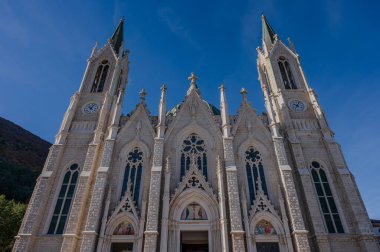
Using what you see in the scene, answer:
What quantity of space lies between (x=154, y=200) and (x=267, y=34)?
26969 millimetres

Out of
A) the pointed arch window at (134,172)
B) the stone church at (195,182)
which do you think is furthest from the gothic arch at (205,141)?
the pointed arch window at (134,172)

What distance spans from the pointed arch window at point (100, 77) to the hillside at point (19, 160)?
36970 mm

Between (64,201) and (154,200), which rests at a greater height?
(64,201)

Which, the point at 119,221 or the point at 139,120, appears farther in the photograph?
the point at 139,120

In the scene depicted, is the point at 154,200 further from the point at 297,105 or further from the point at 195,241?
the point at 297,105

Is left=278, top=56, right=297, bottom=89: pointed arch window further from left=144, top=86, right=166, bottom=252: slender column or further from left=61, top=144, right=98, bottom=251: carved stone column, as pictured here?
left=61, top=144, right=98, bottom=251: carved stone column

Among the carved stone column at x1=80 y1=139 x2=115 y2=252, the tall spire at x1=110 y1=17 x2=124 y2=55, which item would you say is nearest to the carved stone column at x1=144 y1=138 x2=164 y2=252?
the carved stone column at x1=80 y1=139 x2=115 y2=252

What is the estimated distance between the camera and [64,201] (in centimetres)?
1997

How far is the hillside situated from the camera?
52.7 m

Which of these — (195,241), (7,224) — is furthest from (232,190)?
(7,224)

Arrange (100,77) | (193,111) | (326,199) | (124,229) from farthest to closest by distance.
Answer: (100,77), (193,111), (326,199), (124,229)

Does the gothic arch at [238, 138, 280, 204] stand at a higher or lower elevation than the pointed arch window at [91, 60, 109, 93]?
lower

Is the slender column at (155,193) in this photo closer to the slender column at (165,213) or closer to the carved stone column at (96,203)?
the slender column at (165,213)

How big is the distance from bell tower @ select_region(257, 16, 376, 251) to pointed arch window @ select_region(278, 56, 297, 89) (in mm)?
107
